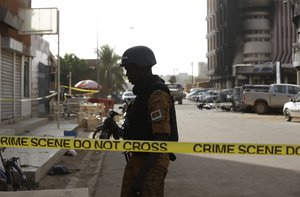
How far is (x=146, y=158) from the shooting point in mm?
3979

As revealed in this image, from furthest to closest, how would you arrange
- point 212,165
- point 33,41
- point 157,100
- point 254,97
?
point 254,97 < point 33,41 < point 212,165 < point 157,100

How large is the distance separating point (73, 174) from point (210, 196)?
3170 millimetres

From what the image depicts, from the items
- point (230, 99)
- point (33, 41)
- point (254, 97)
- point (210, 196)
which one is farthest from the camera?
point (230, 99)

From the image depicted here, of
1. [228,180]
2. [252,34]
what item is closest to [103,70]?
[252,34]

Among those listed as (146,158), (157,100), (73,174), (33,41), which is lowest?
(73,174)

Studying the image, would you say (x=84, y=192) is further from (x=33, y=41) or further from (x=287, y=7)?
(x=287, y=7)

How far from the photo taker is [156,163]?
150 inches

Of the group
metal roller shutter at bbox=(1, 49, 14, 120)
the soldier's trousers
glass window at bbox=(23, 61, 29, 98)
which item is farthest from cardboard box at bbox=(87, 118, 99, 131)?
the soldier's trousers

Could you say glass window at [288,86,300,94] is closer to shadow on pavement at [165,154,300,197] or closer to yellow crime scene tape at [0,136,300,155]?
shadow on pavement at [165,154,300,197]

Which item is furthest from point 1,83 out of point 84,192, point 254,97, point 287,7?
point 287,7

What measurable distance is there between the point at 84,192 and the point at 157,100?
1.52 metres

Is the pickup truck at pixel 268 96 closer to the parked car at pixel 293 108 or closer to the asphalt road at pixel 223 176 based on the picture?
the parked car at pixel 293 108

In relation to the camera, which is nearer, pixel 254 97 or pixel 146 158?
pixel 146 158

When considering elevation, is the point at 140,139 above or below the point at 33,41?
below
